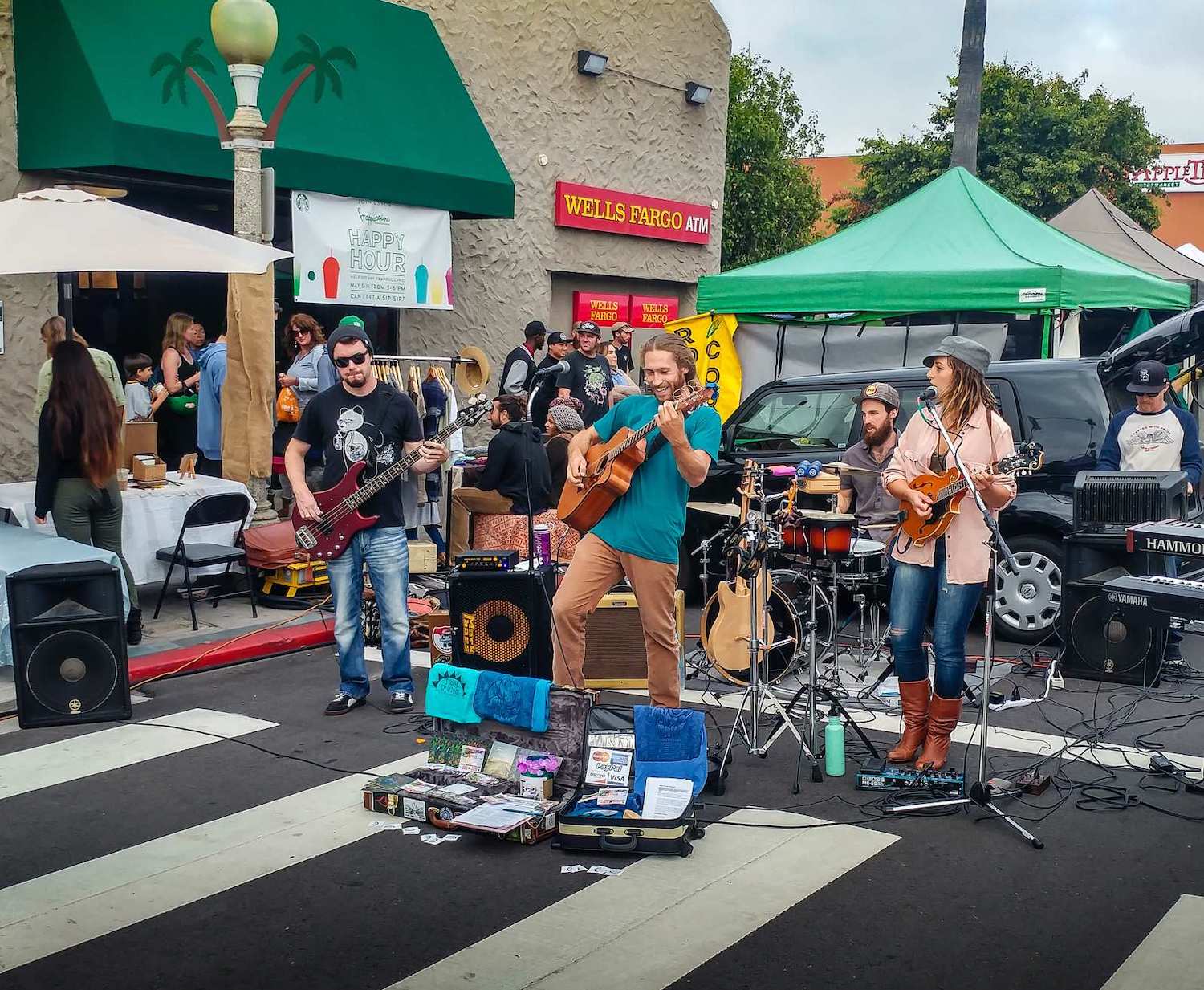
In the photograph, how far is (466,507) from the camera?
11266 mm

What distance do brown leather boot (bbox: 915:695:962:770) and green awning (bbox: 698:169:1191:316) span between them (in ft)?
25.8

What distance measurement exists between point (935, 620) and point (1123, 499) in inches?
98.6

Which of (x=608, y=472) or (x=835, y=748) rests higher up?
(x=608, y=472)

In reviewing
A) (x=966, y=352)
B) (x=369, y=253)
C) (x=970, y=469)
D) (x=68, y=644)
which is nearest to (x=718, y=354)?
(x=369, y=253)

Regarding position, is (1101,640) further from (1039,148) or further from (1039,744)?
(1039,148)

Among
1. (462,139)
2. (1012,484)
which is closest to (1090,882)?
(1012,484)

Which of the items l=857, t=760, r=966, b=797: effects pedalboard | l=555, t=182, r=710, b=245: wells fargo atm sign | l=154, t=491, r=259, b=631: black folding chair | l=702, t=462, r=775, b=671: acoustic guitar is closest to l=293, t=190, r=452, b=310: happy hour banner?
l=555, t=182, r=710, b=245: wells fargo atm sign

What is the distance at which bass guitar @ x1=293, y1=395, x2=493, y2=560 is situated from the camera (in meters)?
7.22

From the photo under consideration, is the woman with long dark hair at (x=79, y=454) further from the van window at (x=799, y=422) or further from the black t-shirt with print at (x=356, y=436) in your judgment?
the van window at (x=799, y=422)

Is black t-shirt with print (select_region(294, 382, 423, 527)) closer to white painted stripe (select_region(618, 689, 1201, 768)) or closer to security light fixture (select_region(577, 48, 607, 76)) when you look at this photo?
white painted stripe (select_region(618, 689, 1201, 768))

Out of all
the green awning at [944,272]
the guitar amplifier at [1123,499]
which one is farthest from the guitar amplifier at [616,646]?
the green awning at [944,272]

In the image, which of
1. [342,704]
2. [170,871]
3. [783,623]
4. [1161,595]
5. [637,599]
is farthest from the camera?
[783,623]

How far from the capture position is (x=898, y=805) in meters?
5.78

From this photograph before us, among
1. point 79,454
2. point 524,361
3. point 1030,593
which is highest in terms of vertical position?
point 524,361
